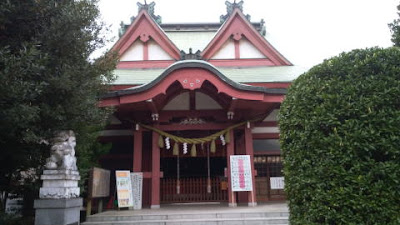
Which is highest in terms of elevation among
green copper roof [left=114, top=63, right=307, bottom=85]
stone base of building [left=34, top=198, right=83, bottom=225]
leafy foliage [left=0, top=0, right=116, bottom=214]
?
green copper roof [left=114, top=63, right=307, bottom=85]

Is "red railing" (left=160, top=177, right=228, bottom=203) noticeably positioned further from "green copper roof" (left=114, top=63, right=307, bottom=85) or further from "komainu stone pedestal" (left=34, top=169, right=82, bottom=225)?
"komainu stone pedestal" (left=34, top=169, right=82, bottom=225)

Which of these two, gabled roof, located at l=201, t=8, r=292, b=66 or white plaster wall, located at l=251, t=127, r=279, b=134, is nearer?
white plaster wall, located at l=251, t=127, r=279, b=134

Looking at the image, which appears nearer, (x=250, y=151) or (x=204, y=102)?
(x=250, y=151)

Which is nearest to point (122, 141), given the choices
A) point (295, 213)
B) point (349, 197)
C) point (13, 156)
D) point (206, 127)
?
point (206, 127)

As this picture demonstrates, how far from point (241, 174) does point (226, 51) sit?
17.9 ft

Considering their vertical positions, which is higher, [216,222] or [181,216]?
[181,216]

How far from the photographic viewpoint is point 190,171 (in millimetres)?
14281

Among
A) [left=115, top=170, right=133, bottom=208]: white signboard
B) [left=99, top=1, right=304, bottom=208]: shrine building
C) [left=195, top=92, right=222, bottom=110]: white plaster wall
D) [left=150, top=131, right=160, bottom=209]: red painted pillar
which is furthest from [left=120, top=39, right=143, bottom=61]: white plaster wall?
[left=115, top=170, right=133, bottom=208]: white signboard

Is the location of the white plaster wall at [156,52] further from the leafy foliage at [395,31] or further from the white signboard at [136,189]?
the leafy foliage at [395,31]

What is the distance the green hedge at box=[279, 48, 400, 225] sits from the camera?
3.61m

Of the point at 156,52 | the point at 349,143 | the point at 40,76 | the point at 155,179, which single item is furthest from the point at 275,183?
the point at 40,76

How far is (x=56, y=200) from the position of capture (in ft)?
19.6

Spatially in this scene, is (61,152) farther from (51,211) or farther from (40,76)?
(40,76)

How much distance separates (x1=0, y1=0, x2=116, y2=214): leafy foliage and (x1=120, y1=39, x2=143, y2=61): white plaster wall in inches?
230
